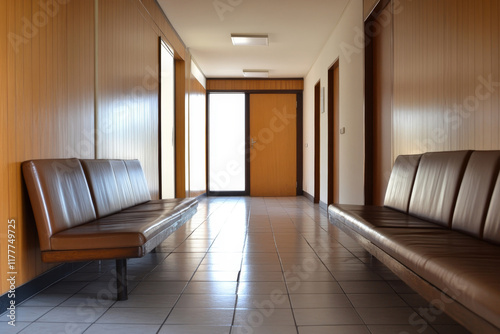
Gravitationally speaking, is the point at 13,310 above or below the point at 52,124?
below

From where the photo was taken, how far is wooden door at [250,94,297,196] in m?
10.4

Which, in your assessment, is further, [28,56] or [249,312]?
[28,56]

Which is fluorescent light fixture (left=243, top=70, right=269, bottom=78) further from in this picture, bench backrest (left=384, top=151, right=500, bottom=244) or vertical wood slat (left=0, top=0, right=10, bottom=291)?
vertical wood slat (left=0, top=0, right=10, bottom=291)

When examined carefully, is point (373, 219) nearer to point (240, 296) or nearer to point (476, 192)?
point (476, 192)

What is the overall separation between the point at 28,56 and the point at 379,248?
2.32m

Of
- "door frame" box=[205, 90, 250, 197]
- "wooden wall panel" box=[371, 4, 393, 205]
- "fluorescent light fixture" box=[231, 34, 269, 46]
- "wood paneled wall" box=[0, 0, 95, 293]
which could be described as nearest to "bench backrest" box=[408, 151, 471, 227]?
"wooden wall panel" box=[371, 4, 393, 205]

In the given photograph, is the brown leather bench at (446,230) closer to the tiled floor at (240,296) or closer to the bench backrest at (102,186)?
the tiled floor at (240,296)

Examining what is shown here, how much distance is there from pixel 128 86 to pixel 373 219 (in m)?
2.90

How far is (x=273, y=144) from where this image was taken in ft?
34.1

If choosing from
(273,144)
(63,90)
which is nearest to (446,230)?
(63,90)

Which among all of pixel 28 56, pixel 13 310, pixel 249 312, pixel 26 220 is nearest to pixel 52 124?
pixel 28 56

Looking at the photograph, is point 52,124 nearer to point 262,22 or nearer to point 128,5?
point 128,5

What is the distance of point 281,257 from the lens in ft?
11.5

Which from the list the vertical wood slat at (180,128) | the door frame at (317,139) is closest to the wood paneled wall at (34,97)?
the vertical wood slat at (180,128)
